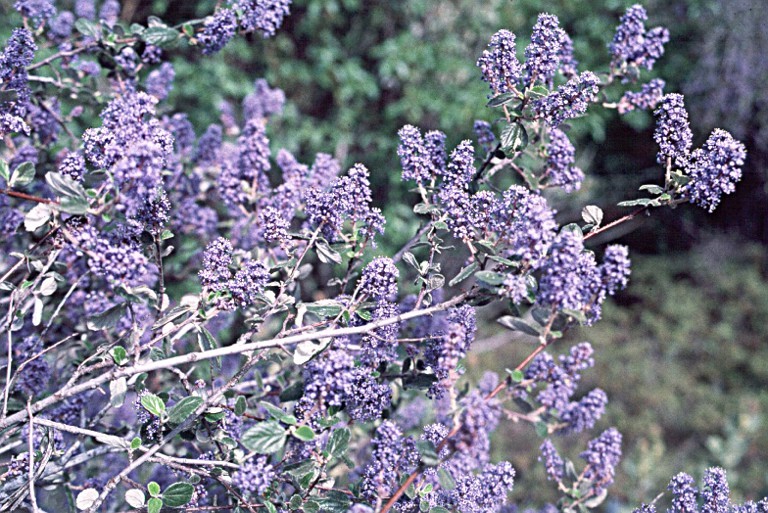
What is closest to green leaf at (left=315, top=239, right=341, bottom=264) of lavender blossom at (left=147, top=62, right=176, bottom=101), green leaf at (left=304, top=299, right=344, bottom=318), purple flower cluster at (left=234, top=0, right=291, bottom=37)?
green leaf at (left=304, top=299, right=344, bottom=318)

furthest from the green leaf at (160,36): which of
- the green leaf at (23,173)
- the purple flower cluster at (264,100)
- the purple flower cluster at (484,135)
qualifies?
the purple flower cluster at (484,135)

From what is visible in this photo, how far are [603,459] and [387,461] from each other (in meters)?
0.62

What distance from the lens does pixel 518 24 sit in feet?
17.1

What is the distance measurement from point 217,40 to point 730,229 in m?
5.72

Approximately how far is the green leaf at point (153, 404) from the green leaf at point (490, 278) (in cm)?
58

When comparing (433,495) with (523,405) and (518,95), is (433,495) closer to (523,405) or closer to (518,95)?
(523,405)

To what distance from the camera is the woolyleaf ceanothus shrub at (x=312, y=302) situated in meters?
1.17

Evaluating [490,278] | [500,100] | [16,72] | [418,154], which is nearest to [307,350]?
[490,278]

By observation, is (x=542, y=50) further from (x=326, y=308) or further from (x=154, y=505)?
(x=154, y=505)

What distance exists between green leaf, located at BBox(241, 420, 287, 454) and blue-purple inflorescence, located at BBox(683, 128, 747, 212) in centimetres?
81

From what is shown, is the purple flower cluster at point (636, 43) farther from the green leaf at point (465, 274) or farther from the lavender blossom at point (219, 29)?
the lavender blossom at point (219, 29)

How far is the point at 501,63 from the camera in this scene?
1.43 meters

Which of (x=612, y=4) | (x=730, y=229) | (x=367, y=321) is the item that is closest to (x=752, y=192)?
(x=730, y=229)

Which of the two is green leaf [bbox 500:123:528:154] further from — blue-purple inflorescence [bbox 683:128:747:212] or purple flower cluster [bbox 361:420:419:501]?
purple flower cluster [bbox 361:420:419:501]
